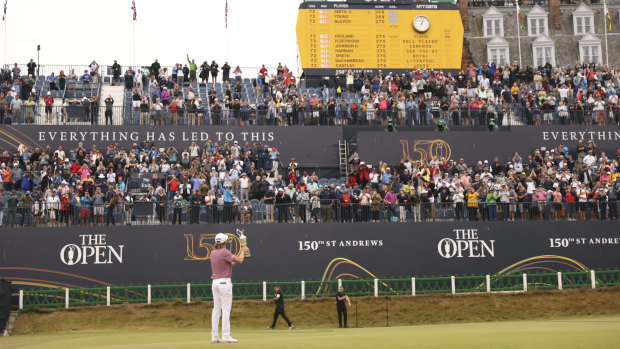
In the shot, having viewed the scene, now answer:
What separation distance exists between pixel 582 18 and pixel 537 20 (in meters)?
3.91

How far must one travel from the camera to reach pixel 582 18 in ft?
213

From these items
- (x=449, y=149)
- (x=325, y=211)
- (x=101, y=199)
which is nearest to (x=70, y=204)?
(x=101, y=199)

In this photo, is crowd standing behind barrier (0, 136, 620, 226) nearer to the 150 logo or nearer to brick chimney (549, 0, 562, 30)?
the 150 logo

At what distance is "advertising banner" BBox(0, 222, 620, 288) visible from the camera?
29.9m

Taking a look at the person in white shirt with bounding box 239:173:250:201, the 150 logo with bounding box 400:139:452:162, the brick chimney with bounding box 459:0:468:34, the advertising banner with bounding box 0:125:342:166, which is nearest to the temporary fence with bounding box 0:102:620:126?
the advertising banner with bounding box 0:125:342:166

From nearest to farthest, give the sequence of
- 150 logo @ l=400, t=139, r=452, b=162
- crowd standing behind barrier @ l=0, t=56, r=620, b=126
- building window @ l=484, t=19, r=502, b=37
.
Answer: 150 logo @ l=400, t=139, r=452, b=162, crowd standing behind barrier @ l=0, t=56, r=620, b=126, building window @ l=484, t=19, r=502, b=37

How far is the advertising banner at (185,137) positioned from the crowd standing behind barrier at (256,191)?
2.13m

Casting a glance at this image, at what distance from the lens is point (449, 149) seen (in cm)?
3806

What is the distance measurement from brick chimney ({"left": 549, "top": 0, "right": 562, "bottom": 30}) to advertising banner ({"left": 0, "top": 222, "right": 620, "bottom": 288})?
121 feet

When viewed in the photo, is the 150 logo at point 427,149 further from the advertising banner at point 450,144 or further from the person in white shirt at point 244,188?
the person in white shirt at point 244,188

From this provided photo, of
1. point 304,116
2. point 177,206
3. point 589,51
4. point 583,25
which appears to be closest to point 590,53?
point 589,51

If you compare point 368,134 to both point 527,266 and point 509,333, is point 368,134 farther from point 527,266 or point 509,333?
point 509,333

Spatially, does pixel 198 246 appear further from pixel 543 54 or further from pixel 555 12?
pixel 555 12

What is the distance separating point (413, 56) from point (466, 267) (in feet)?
60.4
